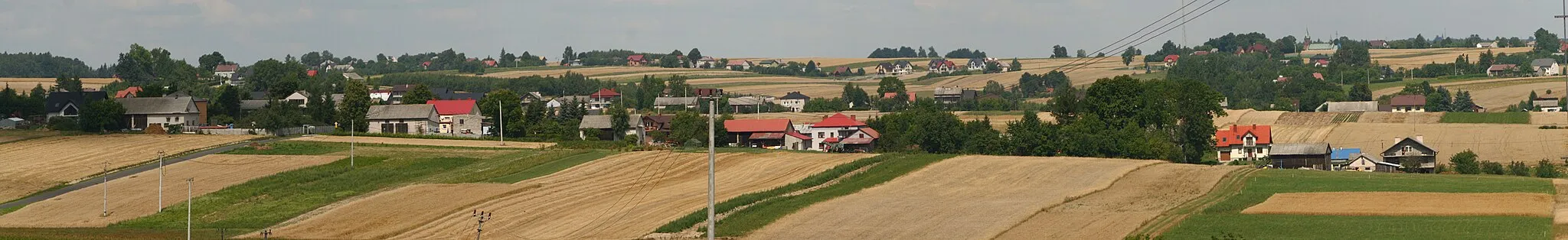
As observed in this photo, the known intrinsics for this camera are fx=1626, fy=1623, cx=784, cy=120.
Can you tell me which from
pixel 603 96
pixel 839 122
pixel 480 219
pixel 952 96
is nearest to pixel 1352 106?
pixel 952 96

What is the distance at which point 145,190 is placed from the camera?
74750mm

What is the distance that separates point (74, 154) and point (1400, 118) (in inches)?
3685

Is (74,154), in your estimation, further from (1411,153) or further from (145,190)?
(1411,153)

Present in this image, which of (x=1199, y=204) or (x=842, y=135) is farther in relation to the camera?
(x=842, y=135)

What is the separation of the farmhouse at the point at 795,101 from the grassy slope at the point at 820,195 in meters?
89.0

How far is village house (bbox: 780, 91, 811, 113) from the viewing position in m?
171

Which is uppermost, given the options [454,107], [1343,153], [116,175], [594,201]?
[454,107]

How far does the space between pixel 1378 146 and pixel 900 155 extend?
121 ft

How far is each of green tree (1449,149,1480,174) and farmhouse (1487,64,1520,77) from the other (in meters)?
113

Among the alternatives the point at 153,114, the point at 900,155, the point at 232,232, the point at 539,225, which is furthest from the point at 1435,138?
the point at 153,114

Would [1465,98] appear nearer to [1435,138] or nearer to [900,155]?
[1435,138]

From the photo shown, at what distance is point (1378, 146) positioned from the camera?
10088cm

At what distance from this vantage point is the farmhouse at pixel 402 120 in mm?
118688

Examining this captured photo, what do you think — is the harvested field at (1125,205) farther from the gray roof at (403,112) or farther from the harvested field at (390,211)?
the gray roof at (403,112)
